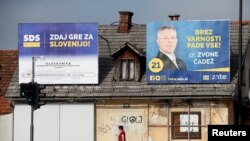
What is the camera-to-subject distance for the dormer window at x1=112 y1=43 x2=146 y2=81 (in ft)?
145

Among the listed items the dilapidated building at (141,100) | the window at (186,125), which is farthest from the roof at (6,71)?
the window at (186,125)

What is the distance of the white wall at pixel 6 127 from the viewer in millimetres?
45094

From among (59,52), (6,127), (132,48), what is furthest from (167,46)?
(6,127)

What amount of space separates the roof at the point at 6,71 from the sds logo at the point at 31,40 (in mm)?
4533

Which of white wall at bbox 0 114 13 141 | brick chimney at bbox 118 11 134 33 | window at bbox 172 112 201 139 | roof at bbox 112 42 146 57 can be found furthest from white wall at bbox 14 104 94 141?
brick chimney at bbox 118 11 134 33

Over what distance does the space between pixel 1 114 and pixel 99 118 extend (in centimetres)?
641

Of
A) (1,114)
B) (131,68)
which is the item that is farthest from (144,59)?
(1,114)

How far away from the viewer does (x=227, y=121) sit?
42.0 meters

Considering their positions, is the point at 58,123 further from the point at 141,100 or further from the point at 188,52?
the point at 188,52

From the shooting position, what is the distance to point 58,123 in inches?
1729

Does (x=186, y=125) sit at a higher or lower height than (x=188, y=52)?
lower

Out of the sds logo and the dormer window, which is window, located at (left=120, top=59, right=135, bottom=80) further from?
the sds logo

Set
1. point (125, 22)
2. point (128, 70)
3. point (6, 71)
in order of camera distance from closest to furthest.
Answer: point (128, 70) → point (125, 22) → point (6, 71)

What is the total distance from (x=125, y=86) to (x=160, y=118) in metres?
2.55
